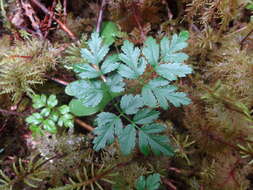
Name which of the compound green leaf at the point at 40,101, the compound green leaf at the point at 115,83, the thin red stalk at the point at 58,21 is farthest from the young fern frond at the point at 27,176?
the thin red stalk at the point at 58,21

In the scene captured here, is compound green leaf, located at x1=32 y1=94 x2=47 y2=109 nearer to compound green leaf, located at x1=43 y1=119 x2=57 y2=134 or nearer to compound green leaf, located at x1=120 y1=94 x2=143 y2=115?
compound green leaf, located at x1=43 y1=119 x2=57 y2=134

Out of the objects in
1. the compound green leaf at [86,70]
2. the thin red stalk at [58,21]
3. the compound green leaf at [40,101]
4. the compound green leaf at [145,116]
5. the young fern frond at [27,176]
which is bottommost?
the young fern frond at [27,176]

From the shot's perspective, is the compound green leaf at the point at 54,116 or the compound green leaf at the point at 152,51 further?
the compound green leaf at the point at 54,116

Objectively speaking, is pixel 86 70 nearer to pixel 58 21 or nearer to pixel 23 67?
pixel 23 67

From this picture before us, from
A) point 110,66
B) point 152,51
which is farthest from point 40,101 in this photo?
point 152,51

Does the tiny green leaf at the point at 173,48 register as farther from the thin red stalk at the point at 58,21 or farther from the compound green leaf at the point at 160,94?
the thin red stalk at the point at 58,21

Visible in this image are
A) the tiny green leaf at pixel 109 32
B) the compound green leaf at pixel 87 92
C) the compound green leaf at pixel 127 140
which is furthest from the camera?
the tiny green leaf at pixel 109 32

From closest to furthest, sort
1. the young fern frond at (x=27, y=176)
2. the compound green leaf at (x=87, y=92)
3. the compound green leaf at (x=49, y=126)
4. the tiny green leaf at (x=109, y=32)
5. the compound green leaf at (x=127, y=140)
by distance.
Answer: the compound green leaf at (x=127, y=140), the compound green leaf at (x=87, y=92), the young fern frond at (x=27, y=176), the compound green leaf at (x=49, y=126), the tiny green leaf at (x=109, y=32)

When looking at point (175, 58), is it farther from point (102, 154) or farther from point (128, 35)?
point (102, 154)
